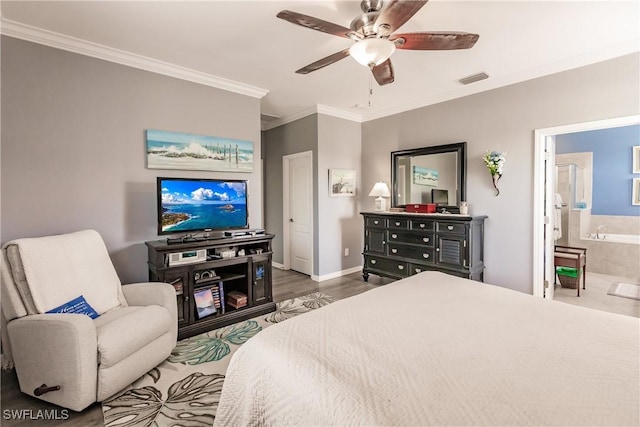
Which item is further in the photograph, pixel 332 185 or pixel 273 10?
pixel 332 185

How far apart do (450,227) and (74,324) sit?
3.54 meters

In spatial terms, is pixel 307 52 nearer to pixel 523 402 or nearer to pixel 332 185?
pixel 332 185

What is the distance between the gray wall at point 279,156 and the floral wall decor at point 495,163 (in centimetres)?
234

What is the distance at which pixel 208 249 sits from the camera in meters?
2.98

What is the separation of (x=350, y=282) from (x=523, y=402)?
3722 millimetres

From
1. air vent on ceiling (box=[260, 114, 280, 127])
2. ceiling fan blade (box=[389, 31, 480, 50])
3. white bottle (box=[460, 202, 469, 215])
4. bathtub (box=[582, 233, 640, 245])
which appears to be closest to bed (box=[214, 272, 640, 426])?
ceiling fan blade (box=[389, 31, 480, 50])

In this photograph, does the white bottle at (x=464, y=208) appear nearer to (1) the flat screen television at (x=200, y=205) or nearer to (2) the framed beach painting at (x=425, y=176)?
(2) the framed beach painting at (x=425, y=176)

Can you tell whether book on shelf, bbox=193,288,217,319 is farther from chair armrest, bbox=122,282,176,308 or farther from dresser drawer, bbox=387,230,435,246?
dresser drawer, bbox=387,230,435,246

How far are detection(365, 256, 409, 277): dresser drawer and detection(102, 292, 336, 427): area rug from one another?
214 centimetres

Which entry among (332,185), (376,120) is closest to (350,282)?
(332,185)

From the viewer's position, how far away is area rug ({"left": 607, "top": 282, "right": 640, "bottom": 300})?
3760 mm

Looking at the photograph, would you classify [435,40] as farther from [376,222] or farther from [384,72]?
[376,222]

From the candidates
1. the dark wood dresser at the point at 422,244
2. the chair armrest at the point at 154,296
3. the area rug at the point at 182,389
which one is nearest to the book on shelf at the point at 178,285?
the chair armrest at the point at 154,296

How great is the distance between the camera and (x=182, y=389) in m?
2.01
